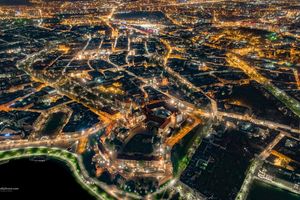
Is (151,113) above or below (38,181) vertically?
above

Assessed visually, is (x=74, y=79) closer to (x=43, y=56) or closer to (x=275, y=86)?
(x=43, y=56)

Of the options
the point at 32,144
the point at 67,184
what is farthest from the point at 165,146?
the point at 32,144

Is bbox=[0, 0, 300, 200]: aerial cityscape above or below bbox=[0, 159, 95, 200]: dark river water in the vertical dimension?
above

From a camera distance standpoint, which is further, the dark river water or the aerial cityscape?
the aerial cityscape

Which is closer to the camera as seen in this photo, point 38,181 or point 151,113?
point 38,181

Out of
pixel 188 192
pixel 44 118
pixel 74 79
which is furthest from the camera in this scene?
pixel 74 79
